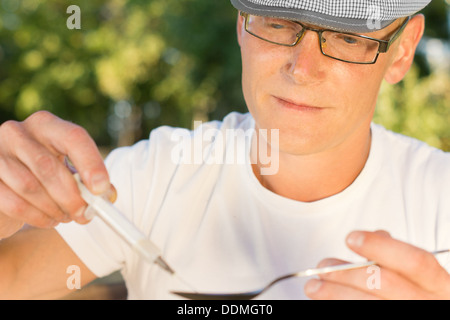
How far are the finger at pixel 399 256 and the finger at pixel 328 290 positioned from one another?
0.07 metres

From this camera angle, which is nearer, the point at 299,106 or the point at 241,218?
the point at 299,106

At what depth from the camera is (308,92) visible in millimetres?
1346

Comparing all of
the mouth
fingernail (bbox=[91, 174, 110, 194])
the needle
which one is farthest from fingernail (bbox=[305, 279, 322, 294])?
the mouth

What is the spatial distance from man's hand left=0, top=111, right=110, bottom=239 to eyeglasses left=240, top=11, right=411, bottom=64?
0.63 m

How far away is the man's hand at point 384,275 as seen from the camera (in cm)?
83

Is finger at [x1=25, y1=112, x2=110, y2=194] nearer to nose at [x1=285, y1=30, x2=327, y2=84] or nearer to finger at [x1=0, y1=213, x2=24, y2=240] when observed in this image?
finger at [x1=0, y1=213, x2=24, y2=240]

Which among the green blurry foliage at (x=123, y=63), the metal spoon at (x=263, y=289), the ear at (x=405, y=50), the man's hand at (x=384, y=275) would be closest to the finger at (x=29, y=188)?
the metal spoon at (x=263, y=289)

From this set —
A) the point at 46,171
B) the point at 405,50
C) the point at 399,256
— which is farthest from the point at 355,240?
the point at 405,50

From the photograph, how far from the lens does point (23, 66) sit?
17609 mm

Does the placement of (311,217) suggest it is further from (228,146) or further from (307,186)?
(228,146)

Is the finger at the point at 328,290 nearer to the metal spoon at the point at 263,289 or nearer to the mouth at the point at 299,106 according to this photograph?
the metal spoon at the point at 263,289

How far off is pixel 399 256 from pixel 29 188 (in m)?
0.69

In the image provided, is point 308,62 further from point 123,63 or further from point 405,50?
point 123,63

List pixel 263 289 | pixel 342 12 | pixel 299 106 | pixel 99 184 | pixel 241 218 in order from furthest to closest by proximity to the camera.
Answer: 1. pixel 241 218
2. pixel 299 106
3. pixel 342 12
4. pixel 263 289
5. pixel 99 184
